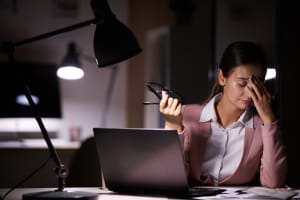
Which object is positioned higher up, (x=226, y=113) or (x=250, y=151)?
(x=226, y=113)

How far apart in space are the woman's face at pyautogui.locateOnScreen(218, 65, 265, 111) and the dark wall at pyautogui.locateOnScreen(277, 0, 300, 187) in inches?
14.1

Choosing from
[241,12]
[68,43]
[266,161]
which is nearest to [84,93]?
[68,43]

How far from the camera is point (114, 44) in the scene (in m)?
1.48

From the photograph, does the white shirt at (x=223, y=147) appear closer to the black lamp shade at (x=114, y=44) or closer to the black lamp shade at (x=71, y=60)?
the black lamp shade at (x=114, y=44)

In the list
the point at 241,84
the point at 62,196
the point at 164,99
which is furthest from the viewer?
the point at 241,84

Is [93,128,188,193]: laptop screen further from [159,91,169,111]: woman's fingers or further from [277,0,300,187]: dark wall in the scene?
[277,0,300,187]: dark wall

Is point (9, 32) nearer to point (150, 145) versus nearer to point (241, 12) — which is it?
point (241, 12)

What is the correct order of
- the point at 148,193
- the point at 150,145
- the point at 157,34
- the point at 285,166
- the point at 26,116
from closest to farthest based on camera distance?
the point at 150,145 < the point at 148,193 < the point at 285,166 < the point at 26,116 < the point at 157,34

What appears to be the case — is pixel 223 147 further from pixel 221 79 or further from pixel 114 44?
pixel 114 44

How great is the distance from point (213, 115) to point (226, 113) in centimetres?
6

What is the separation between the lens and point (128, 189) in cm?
157

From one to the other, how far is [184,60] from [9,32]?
Answer: 4.57 feet

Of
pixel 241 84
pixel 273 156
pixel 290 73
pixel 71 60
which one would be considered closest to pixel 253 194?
pixel 273 156

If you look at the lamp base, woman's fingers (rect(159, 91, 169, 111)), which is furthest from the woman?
the lamp base
